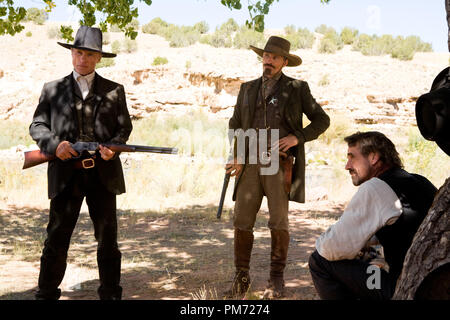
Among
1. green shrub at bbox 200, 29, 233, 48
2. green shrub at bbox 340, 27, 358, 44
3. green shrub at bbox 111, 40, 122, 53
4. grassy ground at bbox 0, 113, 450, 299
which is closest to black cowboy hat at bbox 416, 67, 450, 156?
grassy ground at bbox 0, 113, 450, 299

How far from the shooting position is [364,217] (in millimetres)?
3109

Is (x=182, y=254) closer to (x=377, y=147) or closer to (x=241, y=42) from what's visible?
(x=377, y=147)

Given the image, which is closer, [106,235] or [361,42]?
[106,235]

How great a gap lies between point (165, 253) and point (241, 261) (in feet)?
6.83

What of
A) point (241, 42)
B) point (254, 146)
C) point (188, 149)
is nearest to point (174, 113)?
point (188, 149)

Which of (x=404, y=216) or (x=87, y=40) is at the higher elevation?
(x=87, y=40)

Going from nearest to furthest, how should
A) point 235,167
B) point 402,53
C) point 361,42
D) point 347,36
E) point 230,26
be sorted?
point 235,167
point 402,53
point 361,42
point 230,26
point 347,36

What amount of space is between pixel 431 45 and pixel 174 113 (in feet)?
84.5

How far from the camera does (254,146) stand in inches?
183

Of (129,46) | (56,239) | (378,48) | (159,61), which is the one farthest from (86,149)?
(378,48)

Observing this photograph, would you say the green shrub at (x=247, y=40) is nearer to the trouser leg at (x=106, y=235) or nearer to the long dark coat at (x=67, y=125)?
the long dark coat at (x=67, y=125)

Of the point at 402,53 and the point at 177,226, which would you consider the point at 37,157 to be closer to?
the point at 177,226

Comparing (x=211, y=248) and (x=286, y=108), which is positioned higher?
(x=286, y=108)

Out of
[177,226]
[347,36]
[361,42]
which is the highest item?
[347,36]
